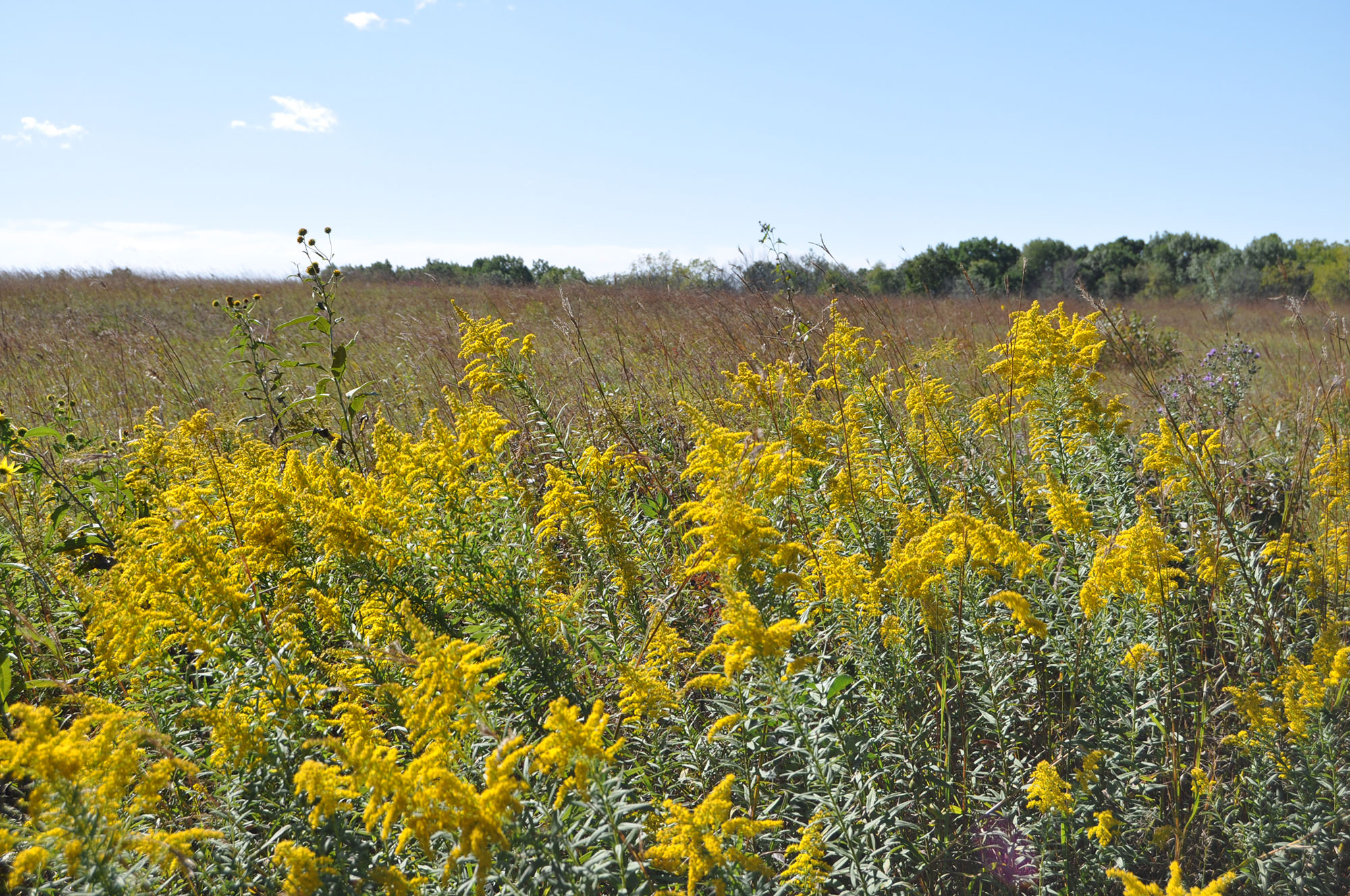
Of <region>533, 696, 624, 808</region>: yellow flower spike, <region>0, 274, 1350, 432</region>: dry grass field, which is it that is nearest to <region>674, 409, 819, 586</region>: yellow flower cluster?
<region>533, 696, 624, 808</region>: yellow flower spike

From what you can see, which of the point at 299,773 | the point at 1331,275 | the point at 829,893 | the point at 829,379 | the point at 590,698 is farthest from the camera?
the point at 1331,275

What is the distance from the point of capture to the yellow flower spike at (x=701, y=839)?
1565 mm

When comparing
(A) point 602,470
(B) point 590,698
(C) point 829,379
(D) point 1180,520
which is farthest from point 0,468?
(D) point 1180,520

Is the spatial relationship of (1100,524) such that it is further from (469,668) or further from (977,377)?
(977,377)

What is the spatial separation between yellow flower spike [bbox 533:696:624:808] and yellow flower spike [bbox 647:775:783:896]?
0.60 feet

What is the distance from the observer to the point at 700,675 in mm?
2766

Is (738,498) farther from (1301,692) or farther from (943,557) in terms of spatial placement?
(1301,692)

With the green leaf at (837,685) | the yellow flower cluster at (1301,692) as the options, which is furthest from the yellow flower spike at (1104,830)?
the green leaf at (837,685)

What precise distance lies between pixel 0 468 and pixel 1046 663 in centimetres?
443

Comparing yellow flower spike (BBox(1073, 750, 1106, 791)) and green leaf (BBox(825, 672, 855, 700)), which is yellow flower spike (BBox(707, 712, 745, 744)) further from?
yellow flower spike (BBox(1073, 750, 1106, 791))

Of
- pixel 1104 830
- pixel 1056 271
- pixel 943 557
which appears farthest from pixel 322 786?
pixel 1056 271

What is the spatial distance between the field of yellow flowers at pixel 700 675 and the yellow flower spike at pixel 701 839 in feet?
0.03

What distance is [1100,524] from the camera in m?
3.30

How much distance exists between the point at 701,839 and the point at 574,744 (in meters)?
0.34
